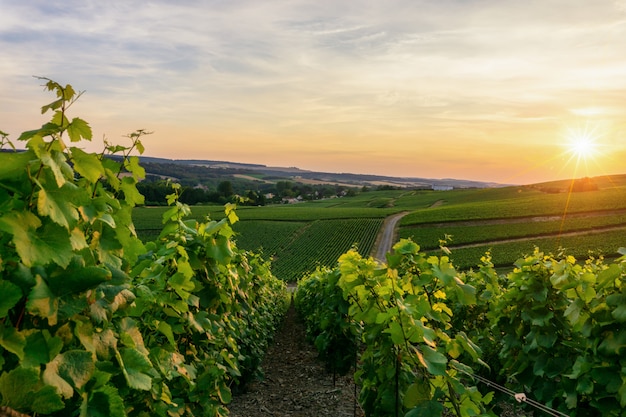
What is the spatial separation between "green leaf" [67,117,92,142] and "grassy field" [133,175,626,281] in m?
Result: 42.8

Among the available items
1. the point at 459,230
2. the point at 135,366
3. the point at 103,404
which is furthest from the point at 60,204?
the point at 459,230

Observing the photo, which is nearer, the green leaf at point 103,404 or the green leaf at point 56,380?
the green leaf at point 56,380

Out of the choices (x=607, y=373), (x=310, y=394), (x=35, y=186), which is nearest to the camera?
(x=35, y=186)

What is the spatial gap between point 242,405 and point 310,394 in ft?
4.77

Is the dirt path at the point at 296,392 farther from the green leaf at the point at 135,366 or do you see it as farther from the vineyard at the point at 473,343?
the green leaf at the point at 135,366

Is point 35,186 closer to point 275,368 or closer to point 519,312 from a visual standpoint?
point 519,312

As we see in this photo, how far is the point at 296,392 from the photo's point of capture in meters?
9.04

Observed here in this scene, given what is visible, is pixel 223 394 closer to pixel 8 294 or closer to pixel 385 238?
pixel 8 294

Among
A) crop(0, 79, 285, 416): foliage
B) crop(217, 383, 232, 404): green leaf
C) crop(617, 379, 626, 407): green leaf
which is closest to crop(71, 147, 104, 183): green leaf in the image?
crop(0, 79, 285, 416): foliage

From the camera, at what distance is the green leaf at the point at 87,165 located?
5.21 feet

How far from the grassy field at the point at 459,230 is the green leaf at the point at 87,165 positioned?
140 ft

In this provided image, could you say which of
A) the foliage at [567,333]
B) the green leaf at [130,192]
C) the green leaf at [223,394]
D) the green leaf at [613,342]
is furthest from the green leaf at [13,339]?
the green leaf at [613,342]

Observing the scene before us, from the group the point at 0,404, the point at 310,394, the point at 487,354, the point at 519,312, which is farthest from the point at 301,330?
the point at 0,404

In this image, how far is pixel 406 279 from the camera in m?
3.90
